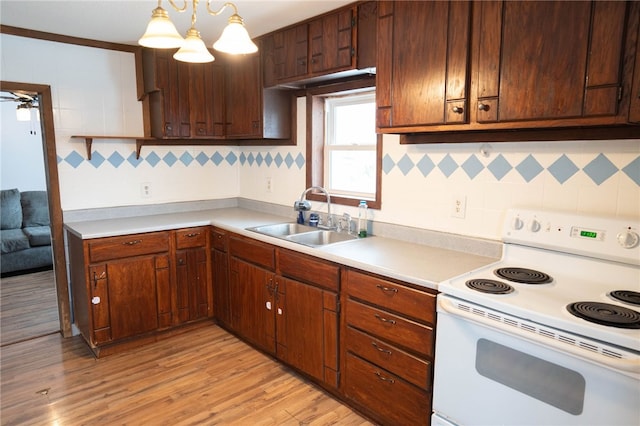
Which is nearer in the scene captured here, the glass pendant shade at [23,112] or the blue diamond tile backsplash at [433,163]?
the blue diamond tile backsplash at [433,163]

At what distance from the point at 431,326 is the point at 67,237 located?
2.79 m

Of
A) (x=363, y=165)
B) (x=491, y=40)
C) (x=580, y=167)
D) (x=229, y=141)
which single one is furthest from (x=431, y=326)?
(x=229, y=141)

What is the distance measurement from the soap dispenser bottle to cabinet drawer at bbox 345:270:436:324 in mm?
573

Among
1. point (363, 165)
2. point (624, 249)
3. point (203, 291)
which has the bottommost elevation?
point (203, 291)

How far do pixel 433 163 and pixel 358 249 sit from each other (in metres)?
0.65

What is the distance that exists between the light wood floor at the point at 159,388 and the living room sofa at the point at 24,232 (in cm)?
202

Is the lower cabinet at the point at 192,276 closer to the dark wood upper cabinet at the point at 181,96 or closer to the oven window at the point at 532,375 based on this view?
the dark wood upper cabinet at the point at 181,96

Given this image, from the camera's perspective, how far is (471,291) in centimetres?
162

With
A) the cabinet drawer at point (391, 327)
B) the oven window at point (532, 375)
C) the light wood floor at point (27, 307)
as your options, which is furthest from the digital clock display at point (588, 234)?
the light wood floor at point (27, 307)

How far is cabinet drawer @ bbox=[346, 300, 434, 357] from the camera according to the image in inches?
72.2

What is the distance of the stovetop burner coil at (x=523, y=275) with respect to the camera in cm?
173

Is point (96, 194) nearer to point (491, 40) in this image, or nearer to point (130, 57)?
point (130, 57)

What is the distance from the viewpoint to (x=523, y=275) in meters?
1.79

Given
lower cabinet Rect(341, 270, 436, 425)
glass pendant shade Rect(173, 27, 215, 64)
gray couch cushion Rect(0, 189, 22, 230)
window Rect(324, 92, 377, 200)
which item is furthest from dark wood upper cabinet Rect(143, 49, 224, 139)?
gray couch cushion Rect(0, 189, 22, 230)
